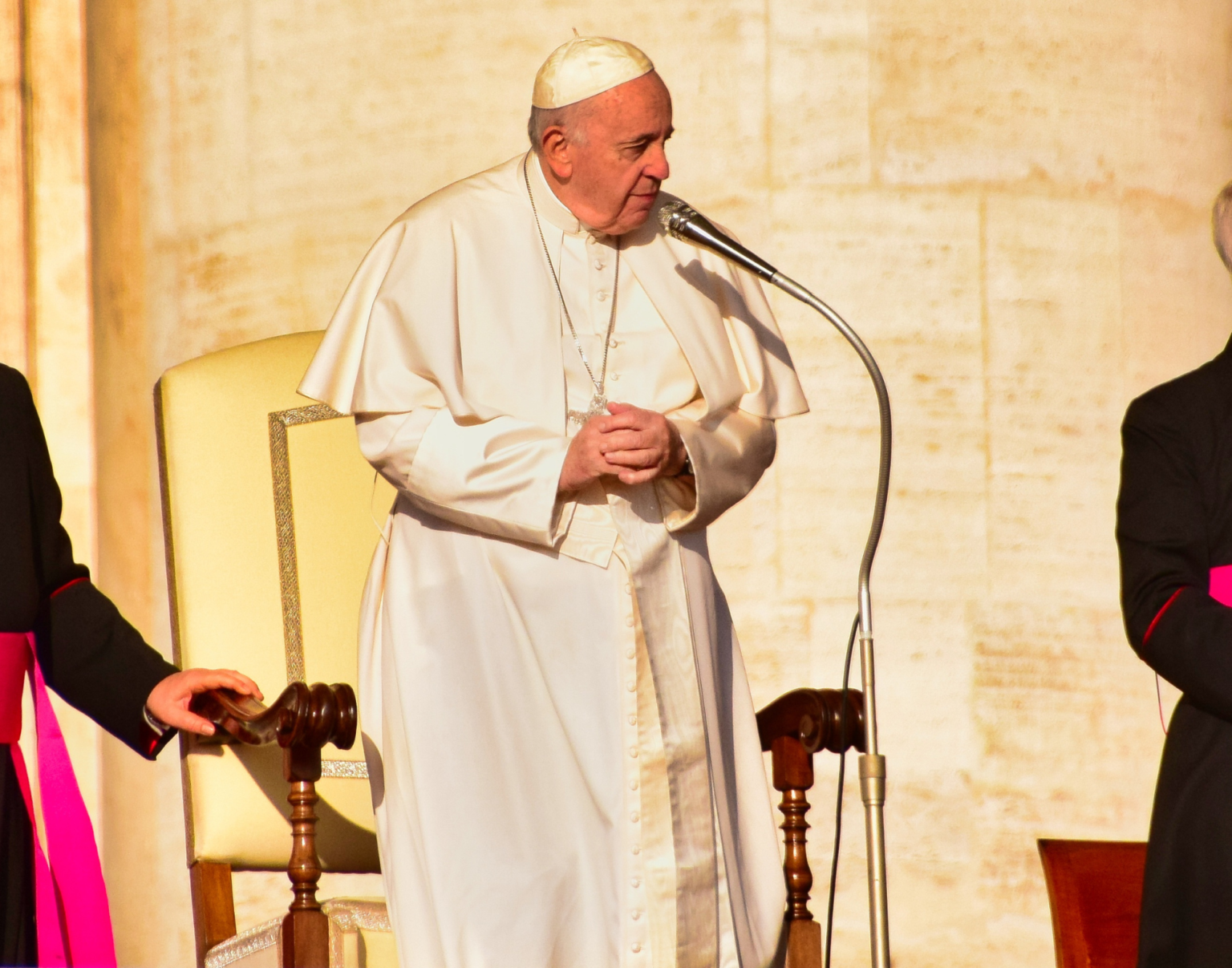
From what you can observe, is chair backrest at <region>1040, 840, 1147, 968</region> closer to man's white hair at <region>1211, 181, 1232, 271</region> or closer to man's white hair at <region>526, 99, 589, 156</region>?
man's white hair at <region>1211, 181, 1232, 271</region>

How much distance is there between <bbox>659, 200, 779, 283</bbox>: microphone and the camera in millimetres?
2906

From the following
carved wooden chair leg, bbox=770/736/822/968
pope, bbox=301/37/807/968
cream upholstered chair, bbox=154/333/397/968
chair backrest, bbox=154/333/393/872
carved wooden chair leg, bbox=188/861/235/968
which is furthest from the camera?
chair backrest, bbox=154/333/393/872

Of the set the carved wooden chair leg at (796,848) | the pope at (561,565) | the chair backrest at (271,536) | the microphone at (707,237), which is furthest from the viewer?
the chair backrest at (271,536)

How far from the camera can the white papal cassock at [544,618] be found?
3.25m

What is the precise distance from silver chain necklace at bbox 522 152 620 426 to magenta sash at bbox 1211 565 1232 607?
1.12 metres

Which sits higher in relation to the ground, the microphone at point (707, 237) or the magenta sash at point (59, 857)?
the microphone at point (707, 237)

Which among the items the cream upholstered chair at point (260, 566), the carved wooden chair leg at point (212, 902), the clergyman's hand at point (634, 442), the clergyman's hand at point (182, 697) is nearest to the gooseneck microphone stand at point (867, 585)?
the clergyman's hand at point (634, 442)

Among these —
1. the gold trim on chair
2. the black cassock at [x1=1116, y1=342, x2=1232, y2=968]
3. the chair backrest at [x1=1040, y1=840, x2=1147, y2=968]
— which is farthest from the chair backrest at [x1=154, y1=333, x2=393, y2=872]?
the black cassock at [x1=1116, y1=342, x2=1232, y2=968]

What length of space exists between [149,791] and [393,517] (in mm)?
2605

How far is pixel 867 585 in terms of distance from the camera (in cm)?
281

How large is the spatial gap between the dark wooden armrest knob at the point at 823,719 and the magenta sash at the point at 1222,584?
0.69 metres

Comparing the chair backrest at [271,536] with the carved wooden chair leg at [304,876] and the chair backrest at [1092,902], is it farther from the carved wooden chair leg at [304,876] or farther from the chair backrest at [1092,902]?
the chair backrest at [1092,902]

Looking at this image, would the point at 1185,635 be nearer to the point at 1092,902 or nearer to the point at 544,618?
the point at 1092,902

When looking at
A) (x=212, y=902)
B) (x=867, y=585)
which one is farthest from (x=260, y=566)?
(x=867, y=585)
